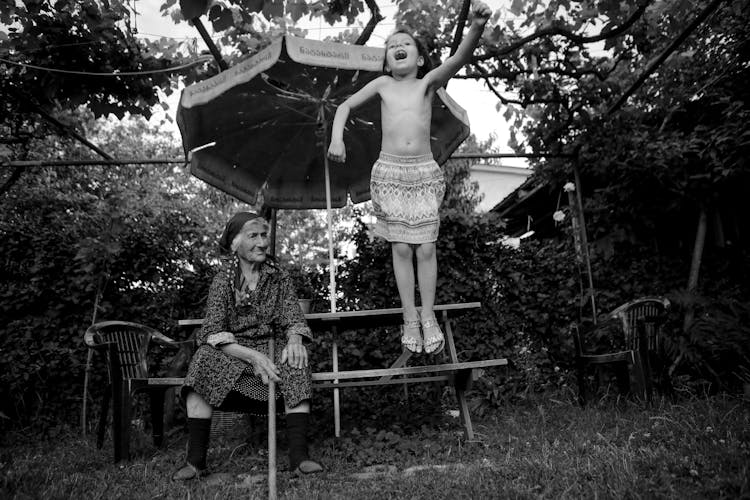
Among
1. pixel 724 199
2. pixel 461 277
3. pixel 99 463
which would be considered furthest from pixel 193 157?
pixel 724 199

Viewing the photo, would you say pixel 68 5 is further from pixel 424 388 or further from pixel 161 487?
pixel 424 388

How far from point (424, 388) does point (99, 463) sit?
2.77 m

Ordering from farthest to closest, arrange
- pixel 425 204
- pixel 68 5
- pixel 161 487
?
pixel 68 5 → pixel 425 204 → pixel 161 487

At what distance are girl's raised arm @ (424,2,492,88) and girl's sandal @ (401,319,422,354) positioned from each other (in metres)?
1.39

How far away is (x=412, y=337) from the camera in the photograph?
119 inches

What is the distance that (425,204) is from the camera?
121 inches

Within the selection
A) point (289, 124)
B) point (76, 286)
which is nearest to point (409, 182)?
point (289, 124)

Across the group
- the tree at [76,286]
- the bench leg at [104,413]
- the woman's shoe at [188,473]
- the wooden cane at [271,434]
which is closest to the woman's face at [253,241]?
the wooden cane at [271,434]

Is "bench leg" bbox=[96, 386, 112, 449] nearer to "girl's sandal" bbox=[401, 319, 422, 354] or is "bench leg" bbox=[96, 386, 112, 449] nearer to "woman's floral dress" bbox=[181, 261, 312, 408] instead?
"woman's floral dress" bbox=[181, 261, 312, 408]

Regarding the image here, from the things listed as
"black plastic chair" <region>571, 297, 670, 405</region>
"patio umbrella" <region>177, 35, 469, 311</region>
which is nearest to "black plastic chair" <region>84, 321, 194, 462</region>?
"patio umbrella" <region>177, 35, 469, 311</region>

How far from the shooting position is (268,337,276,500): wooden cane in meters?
2.28

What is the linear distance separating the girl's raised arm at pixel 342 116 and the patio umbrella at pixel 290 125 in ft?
0.38

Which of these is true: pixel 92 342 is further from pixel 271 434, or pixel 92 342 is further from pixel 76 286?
pixel 76 286

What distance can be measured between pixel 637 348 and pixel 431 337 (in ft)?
5.77
